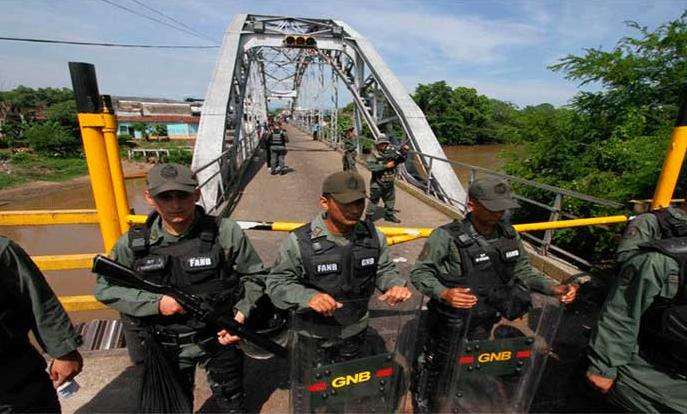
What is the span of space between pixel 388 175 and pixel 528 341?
177 inches

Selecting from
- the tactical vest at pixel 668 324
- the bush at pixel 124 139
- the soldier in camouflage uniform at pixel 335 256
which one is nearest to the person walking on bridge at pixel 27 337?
the soldier in camouflage uniform at pixel 335 256

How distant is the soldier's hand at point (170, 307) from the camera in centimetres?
163

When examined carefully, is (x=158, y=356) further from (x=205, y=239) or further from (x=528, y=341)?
(x=528, y=341)

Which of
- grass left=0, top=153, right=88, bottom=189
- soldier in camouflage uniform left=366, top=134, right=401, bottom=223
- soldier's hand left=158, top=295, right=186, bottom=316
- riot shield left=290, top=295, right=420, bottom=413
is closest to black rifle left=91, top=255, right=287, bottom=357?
soldier's hand left=158, top=295, right=186, bottom=316

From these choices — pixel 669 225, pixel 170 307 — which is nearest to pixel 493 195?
pixel 669 225

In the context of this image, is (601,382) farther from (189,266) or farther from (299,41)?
(299,41)

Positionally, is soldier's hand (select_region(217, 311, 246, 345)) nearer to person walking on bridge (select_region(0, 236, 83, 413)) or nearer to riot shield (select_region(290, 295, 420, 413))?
riot shield (select_region(290, 295, 420, 413))

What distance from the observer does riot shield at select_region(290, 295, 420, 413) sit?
143cm

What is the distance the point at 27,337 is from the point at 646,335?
2861mm

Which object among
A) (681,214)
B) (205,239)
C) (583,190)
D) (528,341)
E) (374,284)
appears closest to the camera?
(528,341)

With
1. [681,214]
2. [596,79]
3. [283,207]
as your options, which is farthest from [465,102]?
[681,214]

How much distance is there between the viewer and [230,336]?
1.76m

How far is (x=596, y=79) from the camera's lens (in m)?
7.63

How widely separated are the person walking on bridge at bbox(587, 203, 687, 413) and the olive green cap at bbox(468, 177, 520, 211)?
2.00ft
